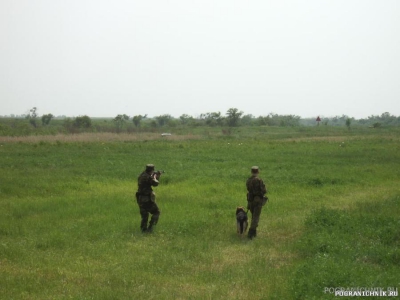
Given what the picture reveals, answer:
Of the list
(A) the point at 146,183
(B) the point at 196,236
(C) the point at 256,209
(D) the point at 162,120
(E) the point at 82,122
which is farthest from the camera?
(D) the point at 162,120

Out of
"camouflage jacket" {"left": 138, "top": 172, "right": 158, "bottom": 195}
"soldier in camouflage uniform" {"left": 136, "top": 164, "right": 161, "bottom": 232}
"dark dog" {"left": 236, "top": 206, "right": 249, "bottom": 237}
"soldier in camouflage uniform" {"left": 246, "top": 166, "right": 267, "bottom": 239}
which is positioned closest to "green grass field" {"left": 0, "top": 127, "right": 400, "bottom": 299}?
"dark dog" {"left": 236, "top": 206, "right": 249, "bottom": 237}

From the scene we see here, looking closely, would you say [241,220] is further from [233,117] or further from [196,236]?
[233,117]

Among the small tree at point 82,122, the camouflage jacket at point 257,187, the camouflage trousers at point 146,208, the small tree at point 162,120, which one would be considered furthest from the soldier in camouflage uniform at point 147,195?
the small tree at point 162,120

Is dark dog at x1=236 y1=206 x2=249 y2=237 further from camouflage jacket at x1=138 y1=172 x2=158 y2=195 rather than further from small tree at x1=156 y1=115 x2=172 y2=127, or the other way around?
small tree at x1=156 y1=115 x2=172 y2=127

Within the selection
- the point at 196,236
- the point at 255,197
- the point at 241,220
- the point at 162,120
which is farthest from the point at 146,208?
the point at 162,120

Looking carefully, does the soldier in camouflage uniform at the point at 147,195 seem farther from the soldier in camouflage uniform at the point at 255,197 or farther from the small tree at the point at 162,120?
the small tree at the point at 162,120

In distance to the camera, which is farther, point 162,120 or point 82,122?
point 162,120

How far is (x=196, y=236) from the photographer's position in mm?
11055

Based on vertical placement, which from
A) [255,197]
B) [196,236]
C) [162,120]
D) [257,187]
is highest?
[162,120]

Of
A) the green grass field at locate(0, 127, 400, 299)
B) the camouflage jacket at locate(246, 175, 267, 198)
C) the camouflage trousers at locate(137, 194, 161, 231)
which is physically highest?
the camouflage jacket at locate(246, 175, 267, 198)

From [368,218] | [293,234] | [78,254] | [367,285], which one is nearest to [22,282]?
[78,254]

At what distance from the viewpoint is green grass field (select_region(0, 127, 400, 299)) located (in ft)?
24.3

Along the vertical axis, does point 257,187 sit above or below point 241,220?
above

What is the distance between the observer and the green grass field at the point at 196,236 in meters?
7.39
